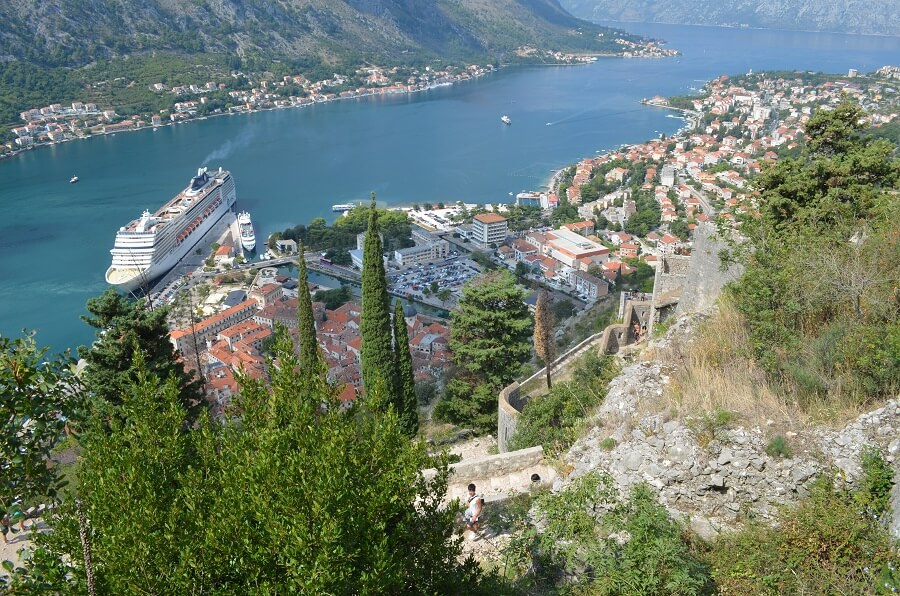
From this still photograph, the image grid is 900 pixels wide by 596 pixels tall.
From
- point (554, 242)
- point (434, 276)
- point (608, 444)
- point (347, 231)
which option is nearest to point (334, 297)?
point (434, 276)

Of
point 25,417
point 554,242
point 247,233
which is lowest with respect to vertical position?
point 554,242

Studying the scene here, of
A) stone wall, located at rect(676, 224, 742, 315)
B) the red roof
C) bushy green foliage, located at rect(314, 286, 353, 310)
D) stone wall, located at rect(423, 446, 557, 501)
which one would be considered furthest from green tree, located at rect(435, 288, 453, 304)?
stone wall, located at rect(423, 446, 557, 501)

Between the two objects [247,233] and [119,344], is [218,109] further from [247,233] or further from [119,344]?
[119,344]

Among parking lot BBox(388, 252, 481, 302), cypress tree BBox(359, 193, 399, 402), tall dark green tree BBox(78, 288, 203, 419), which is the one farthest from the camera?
parking lot BBox(388, 252, 481, 302)

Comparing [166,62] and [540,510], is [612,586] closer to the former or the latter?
[540,510]

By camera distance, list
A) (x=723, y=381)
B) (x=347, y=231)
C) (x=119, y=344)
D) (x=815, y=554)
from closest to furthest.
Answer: (x=815, y=554) → (x=723, y=381) → (x=119, y=344) → (x=347, y=231)

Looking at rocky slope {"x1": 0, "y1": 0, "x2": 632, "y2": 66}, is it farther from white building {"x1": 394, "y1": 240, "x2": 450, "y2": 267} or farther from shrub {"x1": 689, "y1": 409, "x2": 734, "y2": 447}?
shrub {"x1": 689, "y1": 409, "x2": 734, "y2": 447}
